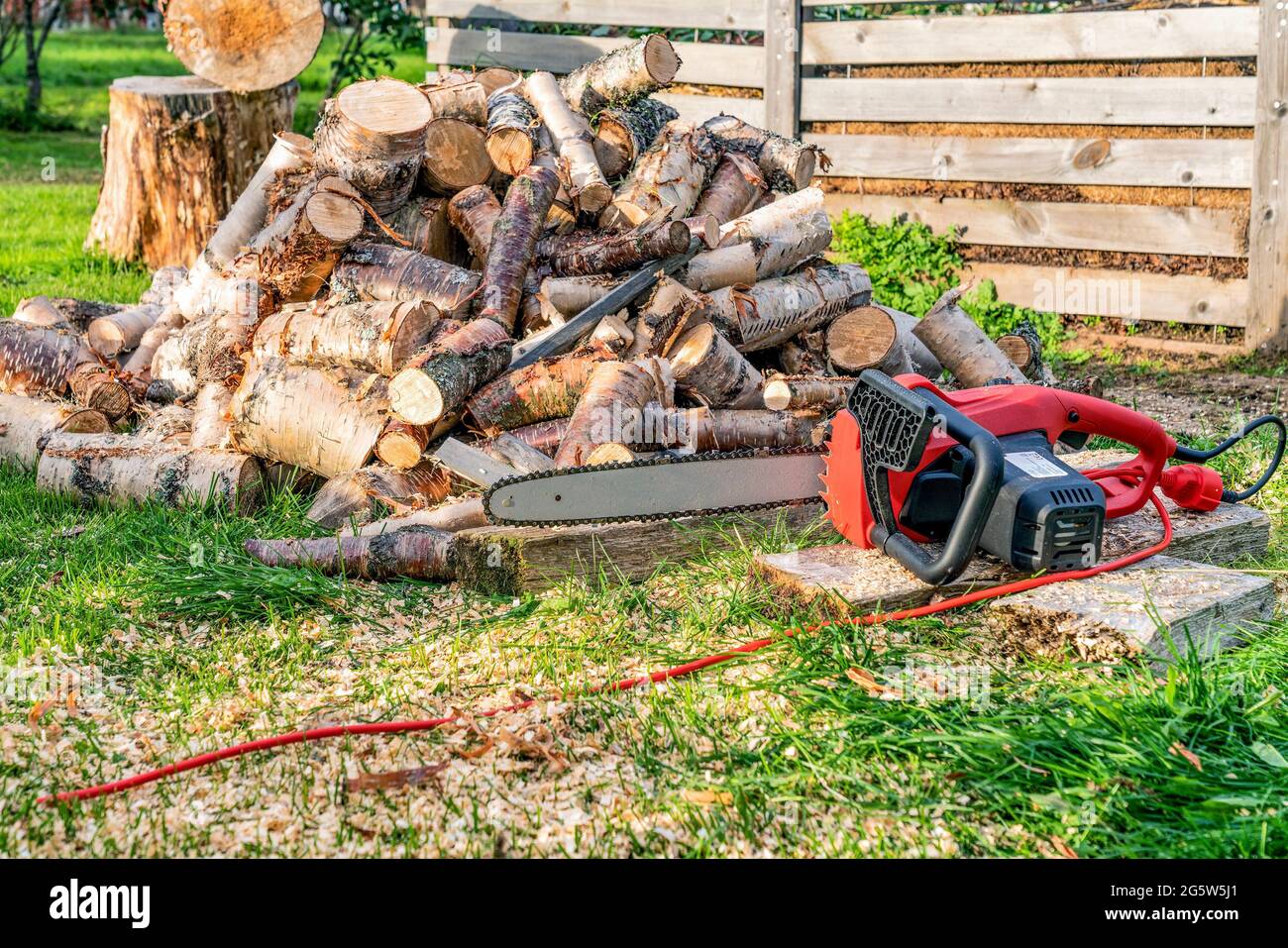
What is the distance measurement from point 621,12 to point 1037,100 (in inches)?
117

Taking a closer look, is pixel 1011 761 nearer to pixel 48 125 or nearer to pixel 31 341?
pixel 31 341

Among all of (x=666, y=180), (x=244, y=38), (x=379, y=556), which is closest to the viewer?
(x=379, y=556)

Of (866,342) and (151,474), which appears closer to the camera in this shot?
(151,474)

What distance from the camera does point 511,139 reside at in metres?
5.31

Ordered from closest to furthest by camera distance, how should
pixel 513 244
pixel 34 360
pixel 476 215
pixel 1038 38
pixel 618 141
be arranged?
pixel 513 244, pixel 476 215, pixel 34 360, pixel 618 141, pixel 1038 38

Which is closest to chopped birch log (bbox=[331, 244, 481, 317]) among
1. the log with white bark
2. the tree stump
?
the log with white bark

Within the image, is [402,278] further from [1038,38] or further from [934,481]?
[1038,38]

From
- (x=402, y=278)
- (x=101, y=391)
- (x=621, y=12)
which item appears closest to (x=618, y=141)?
(x=402, y=278)

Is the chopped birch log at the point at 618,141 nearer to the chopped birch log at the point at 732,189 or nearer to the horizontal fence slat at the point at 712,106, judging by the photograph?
the chopped birch log at the point at 732,189

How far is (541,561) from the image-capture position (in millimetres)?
3674

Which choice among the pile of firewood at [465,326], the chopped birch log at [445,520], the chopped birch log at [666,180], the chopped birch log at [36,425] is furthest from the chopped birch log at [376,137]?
the chopped birch log at [445,520]

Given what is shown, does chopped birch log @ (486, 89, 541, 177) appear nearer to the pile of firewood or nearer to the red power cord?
the pile of firewood
